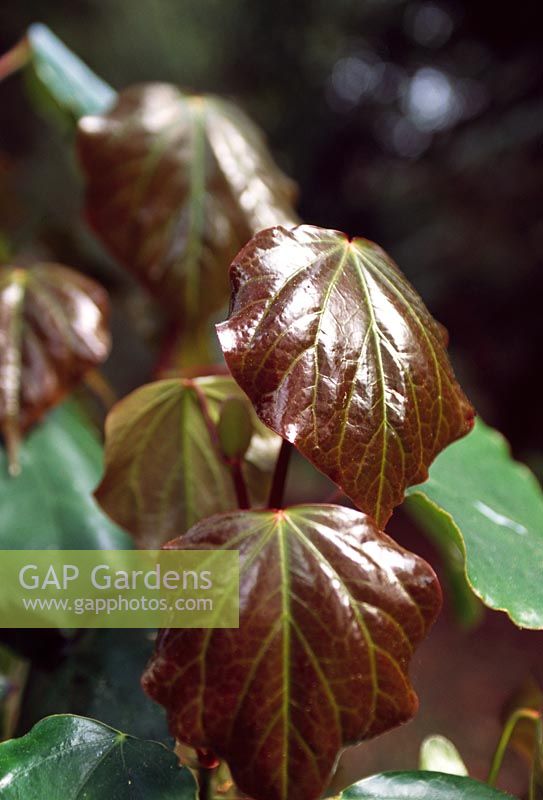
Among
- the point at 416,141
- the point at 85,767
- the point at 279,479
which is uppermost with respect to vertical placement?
the point at 279,479

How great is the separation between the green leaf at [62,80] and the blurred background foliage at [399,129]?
1.89 m

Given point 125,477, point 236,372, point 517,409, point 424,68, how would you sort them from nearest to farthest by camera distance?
point 236,372 → point 125,477 → point 517,409 → point 424,68

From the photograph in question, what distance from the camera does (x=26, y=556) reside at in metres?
0.44

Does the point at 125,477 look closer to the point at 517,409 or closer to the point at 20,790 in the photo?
the point at 20,790

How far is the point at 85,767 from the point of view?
0.30 metres

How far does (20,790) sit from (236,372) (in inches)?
7.5

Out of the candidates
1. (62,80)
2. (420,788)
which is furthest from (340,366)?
(62,80)

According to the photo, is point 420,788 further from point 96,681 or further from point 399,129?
point 399,129

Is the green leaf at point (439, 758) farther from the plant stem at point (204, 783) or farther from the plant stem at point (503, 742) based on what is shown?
the plant stem at point (204, 783)

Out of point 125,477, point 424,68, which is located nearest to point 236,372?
point 125,477

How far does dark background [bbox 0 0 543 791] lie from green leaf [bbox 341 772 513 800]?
6.01ft

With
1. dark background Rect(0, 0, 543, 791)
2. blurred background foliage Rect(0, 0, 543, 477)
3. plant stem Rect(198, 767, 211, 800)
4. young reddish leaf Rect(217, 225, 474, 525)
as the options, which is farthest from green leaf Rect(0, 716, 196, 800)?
blurred background foliage Rect(0, 0, 543, 477)

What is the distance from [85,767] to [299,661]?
0.11 meters

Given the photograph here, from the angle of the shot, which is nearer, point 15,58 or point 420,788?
point 420,788
